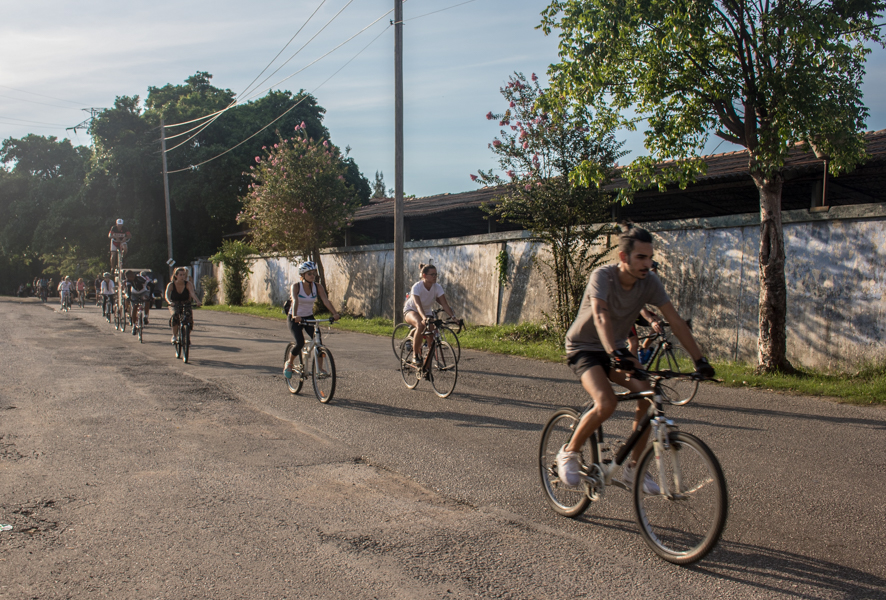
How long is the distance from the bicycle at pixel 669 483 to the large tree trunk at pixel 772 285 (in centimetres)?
684

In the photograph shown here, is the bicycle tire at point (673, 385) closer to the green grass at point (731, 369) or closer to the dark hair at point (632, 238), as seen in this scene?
the green grass at point (731, 369)

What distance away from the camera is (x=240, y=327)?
1997 cm

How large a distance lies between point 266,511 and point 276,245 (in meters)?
21.4

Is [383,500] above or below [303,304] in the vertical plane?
below

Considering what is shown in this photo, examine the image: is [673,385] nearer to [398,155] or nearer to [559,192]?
[559,192]

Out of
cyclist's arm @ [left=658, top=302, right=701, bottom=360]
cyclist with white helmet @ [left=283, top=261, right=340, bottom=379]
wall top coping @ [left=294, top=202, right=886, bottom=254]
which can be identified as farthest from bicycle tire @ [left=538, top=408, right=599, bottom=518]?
wall top coping @ [left=294, top=202, right=886, bottom=254]

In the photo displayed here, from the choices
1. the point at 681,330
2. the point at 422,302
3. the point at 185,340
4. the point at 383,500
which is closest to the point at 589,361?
the point at 681,330

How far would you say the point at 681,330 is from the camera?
4.09 metres

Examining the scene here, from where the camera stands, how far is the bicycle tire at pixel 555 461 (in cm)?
429

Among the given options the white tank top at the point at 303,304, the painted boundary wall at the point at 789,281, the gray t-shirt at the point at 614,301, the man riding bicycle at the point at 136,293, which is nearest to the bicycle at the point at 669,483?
the gray t-shirt at the point at 614,301

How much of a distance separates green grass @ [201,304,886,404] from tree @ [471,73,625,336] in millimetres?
1061

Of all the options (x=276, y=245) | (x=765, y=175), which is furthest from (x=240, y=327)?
(x=765, y=175)

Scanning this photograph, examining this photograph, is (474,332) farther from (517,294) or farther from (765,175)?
(765,175)

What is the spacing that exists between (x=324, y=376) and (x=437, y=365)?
1.58 meters
